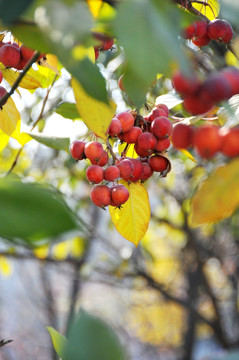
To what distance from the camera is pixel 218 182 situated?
0.88ft

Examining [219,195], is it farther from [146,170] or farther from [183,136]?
[146,170]

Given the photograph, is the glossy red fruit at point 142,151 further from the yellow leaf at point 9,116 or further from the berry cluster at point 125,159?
the yellow leaf at point 9,116

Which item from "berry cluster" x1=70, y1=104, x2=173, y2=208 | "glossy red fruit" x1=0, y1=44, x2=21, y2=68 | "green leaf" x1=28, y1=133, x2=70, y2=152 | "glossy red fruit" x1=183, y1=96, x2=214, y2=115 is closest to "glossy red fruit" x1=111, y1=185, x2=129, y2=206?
"berry cluster" x1=70, y1=104, x2=173, y2=208

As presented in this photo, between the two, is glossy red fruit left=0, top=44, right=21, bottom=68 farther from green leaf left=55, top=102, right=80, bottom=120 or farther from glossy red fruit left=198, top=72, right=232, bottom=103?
glossy red fruit left=198, top=72, right=232, bottom=103

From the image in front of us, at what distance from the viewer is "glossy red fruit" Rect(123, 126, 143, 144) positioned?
62cm

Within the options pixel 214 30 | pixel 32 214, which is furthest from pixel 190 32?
pixel 32 214

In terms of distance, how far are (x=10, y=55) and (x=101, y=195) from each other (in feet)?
0.72

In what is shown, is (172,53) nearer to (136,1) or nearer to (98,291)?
(136,1)

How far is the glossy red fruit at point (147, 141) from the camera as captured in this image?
0.60m

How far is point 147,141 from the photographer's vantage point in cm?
60

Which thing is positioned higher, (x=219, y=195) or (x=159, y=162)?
(x=219, y=195)

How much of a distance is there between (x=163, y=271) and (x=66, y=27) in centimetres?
339

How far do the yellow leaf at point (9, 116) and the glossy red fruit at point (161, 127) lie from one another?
0.72 ft

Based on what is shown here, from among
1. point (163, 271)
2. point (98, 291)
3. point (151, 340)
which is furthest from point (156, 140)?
point (98, 291)
